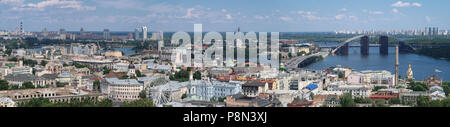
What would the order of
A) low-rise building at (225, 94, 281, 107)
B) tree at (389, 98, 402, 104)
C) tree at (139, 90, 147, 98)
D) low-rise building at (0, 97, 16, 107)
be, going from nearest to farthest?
low-rise building at (225, 94, 281, 107), low-rise building at (0, 97, 16, 107), tree at (389, 98, 402, 104), tree at (139, 90, 147, 98)

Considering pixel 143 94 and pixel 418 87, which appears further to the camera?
pixel 418 87

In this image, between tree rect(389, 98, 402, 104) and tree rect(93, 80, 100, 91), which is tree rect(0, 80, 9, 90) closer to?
tree rect(93, 80, 100, 91)

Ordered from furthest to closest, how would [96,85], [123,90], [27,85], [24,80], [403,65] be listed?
[403,65] < [24,80] < [96,85] < [27,85] < [123,90]

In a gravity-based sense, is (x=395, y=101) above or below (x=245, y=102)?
below

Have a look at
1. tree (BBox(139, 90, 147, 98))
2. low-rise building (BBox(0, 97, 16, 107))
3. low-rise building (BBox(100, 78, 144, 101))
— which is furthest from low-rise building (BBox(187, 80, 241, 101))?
low-rise building (BBox(0, 97, 16, 107))

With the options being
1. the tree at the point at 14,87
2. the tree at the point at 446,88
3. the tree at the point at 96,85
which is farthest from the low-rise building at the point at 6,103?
the tree at the point at 446,88

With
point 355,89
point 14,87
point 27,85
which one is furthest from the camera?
point 27,85

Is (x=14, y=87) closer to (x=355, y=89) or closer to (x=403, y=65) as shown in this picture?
(x=355, y=89)

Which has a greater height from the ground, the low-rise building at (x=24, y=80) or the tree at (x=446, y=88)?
the low-rise building at (x=24, y=80)

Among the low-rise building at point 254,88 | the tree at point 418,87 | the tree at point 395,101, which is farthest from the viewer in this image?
the tree at point 418,87

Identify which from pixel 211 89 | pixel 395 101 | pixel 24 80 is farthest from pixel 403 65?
pixel 24 80

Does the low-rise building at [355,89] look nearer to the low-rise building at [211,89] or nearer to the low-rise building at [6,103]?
the low-rise building at [211,89]
